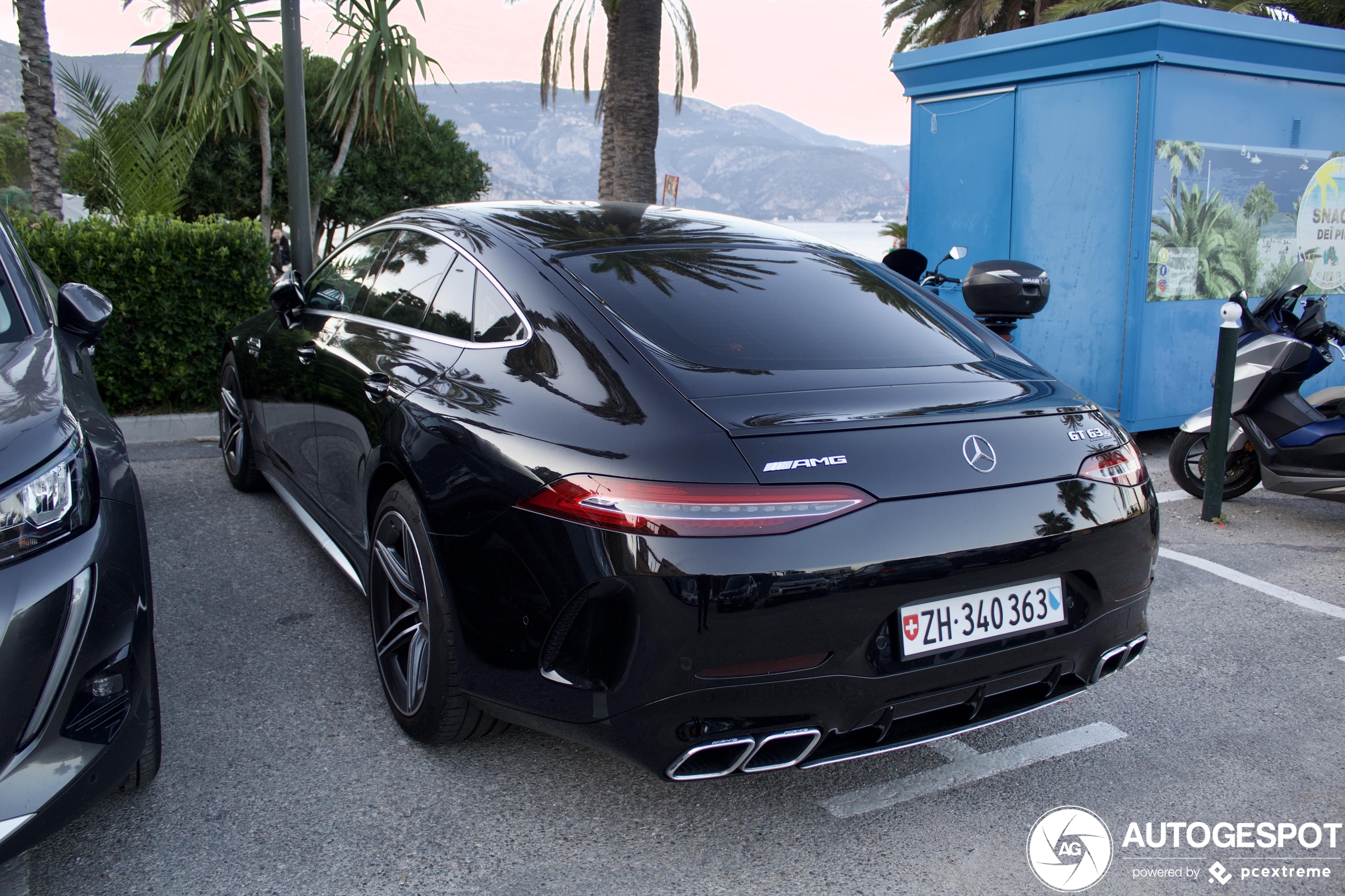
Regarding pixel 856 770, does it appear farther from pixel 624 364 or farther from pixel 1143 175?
pixel 1143 175

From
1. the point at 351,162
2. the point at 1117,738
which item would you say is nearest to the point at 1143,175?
the point at 1117,738

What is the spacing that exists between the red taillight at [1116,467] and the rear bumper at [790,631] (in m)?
0.13

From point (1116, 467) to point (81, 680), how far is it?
233 cm

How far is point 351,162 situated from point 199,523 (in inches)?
542

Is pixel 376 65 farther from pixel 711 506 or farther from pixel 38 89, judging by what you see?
pixel 711 506

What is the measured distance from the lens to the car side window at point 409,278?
3.13 metres

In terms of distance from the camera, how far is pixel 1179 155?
691cm

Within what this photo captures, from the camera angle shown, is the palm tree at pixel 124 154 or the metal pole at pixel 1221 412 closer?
the metal pole at pixel 1221 412

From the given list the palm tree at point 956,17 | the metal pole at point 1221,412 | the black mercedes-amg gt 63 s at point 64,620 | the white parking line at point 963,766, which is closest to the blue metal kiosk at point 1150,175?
the metal pole at point 1221,412

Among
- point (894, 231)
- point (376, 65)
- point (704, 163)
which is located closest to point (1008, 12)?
point (894, 231)

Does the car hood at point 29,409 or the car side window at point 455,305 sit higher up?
the car side window at point 455,305

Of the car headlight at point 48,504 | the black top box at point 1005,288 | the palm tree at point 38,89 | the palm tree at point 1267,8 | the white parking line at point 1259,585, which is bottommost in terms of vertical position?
the white parking line at point 1259,585

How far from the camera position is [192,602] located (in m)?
3.85

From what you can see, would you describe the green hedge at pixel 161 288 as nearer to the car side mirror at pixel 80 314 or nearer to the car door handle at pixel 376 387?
the car side mirror at pixel 80 314
